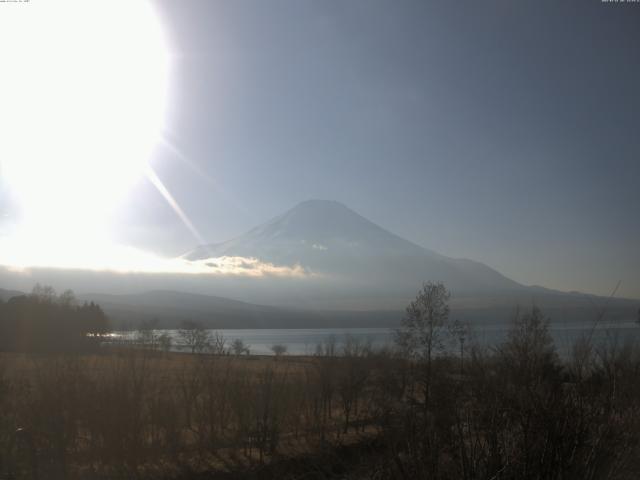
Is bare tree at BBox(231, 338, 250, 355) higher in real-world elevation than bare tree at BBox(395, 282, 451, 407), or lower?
lower

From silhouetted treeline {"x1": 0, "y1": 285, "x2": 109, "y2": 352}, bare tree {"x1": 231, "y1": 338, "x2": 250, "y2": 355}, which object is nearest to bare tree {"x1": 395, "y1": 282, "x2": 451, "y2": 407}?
bare tree {"x1": 231, "y1": 338, "x2": 250, "y2": 355}

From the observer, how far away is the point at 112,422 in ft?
44.9

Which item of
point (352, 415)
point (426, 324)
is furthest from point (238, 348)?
point (352, 415)

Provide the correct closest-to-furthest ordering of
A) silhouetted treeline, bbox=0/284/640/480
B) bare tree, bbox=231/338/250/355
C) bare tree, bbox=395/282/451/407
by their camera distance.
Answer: silhouetted treeline, bbox=0/284/640/480
bare tree, bbox=395/282/451/407
bare tree, bbox=231/338/250/355

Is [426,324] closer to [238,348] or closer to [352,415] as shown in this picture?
[352,415]

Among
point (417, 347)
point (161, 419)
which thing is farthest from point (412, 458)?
point (417, 347)

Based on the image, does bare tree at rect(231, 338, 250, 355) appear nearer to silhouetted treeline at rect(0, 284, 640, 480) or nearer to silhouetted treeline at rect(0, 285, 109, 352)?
silhouetted treeline at rect(0, 284, 640, 480)

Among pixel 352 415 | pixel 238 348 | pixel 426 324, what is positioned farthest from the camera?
pixel 238 348

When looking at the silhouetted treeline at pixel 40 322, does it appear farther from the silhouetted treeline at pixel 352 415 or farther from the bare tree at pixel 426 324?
the silhouetted treeline at pixel 352 415

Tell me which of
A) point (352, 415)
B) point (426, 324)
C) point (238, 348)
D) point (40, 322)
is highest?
point (426, 324)

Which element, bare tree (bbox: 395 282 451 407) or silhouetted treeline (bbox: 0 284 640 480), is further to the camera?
bare tree (bbox: 395 282 451 407)

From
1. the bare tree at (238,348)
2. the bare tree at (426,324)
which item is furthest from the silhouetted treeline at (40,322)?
the bare tree at (426,324)

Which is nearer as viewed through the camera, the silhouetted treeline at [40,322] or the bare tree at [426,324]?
the bare tree at [426,324]

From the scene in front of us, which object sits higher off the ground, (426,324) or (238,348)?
(426,324)
